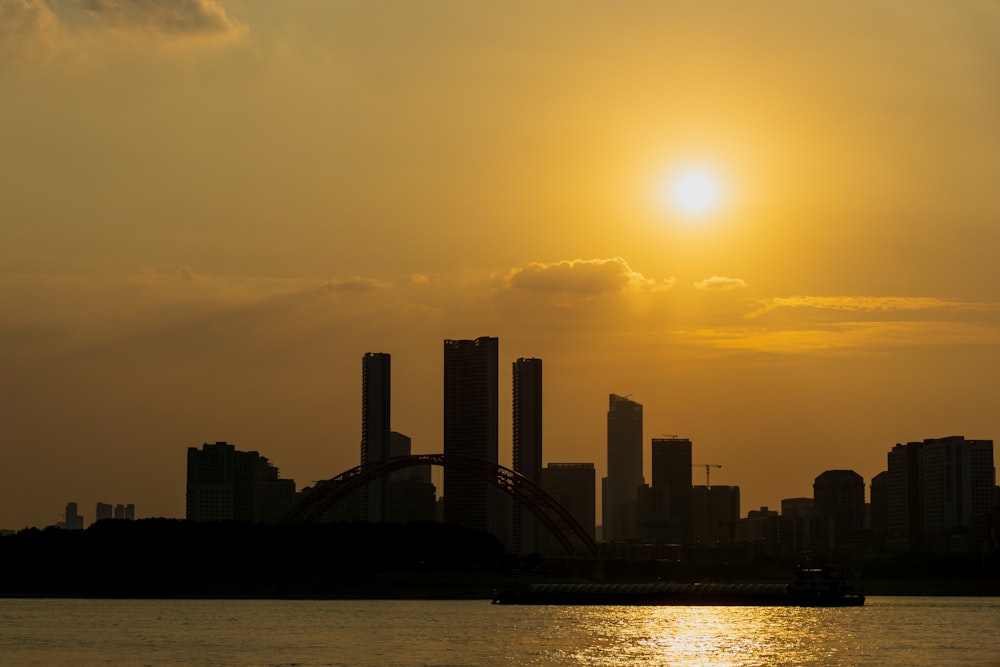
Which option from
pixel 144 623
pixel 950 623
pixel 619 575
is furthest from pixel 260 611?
pixel 619 575

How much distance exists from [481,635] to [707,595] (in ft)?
181

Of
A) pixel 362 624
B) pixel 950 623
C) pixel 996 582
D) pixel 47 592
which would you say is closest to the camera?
pixel 362 624

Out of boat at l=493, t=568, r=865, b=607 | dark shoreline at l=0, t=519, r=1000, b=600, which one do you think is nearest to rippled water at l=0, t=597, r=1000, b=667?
boat at l=493, t=568, r=865, b=607

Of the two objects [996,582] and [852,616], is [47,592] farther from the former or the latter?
[996,582]

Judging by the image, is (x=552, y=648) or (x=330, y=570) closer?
(x=552, y=648)

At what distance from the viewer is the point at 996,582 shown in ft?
656

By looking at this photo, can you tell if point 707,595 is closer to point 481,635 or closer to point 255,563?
point 255,563

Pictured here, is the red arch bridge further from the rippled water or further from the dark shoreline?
the rippled water

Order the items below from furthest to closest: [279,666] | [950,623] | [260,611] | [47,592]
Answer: [47,592] < [260,611] < [950,623] < [279,666]

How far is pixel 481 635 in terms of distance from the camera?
9381cm

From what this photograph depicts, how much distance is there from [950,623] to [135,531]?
8379cm

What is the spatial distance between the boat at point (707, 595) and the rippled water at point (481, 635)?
2986 millimetres

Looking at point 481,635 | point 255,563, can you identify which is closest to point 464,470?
point 255,563

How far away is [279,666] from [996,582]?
146m
